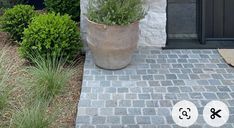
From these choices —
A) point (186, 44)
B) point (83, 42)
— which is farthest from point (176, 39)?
point (83, 42)

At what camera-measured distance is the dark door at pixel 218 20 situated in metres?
5.09

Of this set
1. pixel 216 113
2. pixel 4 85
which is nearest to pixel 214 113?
pixel 216 113

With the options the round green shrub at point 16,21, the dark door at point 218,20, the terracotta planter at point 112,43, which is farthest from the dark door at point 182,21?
the round green shrub at point 16,21

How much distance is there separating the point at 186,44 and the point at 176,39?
0.18 meters

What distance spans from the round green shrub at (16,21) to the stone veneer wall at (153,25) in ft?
2.79

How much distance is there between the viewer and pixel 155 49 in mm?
5027

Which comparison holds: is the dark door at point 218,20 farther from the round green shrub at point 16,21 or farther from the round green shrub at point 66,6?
the round green shrub at point 16,21

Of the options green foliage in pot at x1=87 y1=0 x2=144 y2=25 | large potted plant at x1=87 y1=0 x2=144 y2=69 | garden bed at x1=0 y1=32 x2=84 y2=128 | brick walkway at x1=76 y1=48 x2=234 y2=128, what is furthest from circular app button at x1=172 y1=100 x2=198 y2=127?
green foliage in pot at x1=87 y1=0 x2=144 y2=25

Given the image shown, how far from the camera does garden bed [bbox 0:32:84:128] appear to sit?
352cm

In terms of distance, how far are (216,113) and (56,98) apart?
144cm

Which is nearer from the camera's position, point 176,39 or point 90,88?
point 90,88

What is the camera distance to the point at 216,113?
3.51m

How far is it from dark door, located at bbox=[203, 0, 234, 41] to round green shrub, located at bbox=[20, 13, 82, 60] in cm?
161

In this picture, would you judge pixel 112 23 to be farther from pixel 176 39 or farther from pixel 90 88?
pixel 176 39
